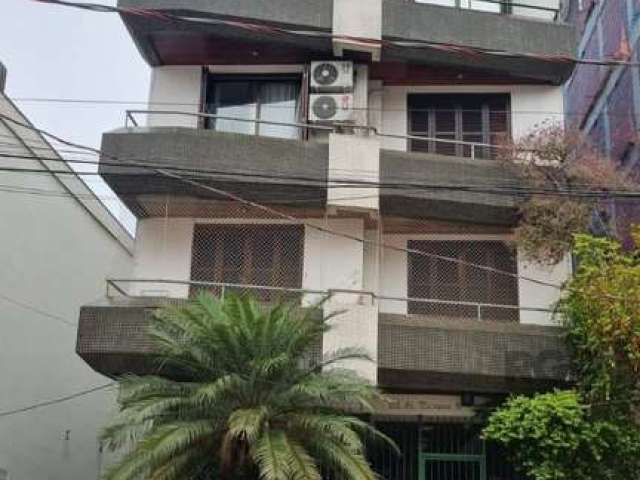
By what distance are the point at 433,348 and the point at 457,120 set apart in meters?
4.92

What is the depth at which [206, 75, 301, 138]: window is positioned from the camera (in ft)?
58.0

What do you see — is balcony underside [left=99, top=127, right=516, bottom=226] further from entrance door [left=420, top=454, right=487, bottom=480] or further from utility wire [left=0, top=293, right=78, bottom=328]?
entrance door [left=420, top=454, right=487, bottom=480]

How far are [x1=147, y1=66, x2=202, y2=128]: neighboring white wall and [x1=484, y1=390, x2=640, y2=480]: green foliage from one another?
788 cm

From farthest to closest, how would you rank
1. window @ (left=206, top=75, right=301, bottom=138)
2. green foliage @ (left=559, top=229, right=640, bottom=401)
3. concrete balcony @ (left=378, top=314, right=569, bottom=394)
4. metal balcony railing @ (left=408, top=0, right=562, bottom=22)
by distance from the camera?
metal balcony railing @ (left=408, top=0, right=562, bottom=22)
window @ (left=206, top=75, right=301, bottom=138)
concrete balcony @ (left=378, top=314, right=569, bottom=394)
green foliage @ (left=559, top=229, right=640, bottom=401)

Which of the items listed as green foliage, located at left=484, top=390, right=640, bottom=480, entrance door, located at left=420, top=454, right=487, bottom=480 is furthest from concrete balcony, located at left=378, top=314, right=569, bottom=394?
entrance door, located at left=420, top=454, right=487, bottom=480

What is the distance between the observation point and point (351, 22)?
16812mm

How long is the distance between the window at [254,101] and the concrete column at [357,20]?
1.47m

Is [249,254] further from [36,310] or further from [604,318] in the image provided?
[604,318]

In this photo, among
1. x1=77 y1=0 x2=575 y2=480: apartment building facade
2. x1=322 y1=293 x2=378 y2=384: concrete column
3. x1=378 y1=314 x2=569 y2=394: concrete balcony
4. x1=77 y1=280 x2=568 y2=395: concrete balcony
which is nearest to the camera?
x1=322 y1=293 x2=378 y2=384: concrete column

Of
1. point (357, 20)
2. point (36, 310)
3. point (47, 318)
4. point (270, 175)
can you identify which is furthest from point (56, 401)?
point (357, 20)

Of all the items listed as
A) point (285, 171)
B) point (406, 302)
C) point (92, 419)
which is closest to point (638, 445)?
point (406, 302)

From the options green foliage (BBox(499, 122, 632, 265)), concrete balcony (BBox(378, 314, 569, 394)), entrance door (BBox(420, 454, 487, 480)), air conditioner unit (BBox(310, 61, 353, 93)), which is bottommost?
entrance door (BBox(420, 454, 487, 480))

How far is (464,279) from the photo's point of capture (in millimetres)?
17188

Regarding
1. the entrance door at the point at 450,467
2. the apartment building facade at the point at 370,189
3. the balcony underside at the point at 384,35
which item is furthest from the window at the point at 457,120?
the entrance door at the point at 450,467
